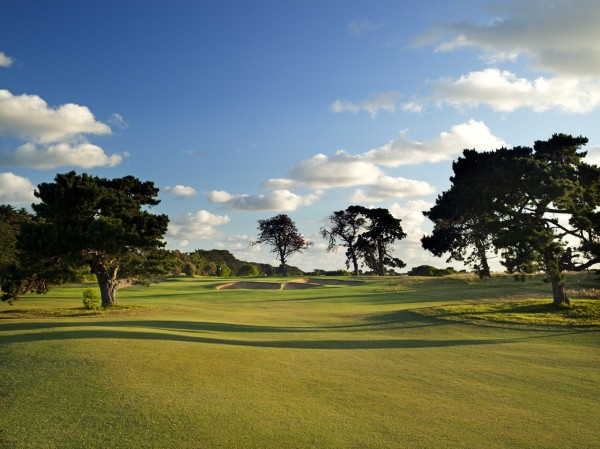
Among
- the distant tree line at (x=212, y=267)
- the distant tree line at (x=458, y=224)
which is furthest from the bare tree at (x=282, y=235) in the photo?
the distant tree line at (x=458, y=224)

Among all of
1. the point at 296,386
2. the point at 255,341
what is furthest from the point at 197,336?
the point at 296,386

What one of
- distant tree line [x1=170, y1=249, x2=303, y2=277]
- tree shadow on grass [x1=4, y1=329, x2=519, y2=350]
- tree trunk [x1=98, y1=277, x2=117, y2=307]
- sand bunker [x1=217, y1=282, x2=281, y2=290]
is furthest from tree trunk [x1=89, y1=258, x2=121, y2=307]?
distant tree line [x1=170, y1=249, x2=303, y2=277]

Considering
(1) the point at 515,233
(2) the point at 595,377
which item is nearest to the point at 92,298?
(1) the point at 515,233

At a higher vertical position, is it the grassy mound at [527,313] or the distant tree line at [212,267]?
the distant tree line at [212,267]

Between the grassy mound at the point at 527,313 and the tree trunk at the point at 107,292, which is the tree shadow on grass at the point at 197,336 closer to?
the grassy mound at the point at 527,313

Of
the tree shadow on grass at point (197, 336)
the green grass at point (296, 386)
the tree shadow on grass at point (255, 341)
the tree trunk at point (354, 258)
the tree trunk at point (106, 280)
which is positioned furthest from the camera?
the tree trunk at point (354, 258)

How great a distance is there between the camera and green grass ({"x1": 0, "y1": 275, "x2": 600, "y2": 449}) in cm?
810

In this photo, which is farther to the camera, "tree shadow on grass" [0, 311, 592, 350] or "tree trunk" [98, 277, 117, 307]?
"tree trunk" [98, 277, 117, 307]

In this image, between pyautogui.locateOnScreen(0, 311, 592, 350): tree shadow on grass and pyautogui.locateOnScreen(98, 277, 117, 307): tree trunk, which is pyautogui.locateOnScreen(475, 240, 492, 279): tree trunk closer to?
pyautogui.locateOnScreen(0, 311, 592, 350): tree shadow on grass

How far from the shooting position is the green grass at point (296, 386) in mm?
8102

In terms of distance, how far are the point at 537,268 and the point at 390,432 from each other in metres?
22.2

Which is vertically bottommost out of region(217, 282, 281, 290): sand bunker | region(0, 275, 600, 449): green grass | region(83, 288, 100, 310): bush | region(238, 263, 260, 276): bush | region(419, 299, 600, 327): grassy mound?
region(419, 299, 600, 327): grassy mound

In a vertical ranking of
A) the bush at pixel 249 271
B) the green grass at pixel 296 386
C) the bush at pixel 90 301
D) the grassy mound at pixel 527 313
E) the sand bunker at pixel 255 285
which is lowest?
the grassy mound at pixel 527 313

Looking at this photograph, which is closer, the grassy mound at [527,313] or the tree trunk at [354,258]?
the grassy mound at [527,313]
